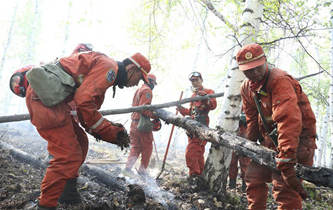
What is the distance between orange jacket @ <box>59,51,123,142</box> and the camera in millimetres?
2377

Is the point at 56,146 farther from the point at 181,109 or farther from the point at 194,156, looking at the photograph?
the point at 181,109

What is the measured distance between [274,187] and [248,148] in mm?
560

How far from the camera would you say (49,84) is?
2477mm

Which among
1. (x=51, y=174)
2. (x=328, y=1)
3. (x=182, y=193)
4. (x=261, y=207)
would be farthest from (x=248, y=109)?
(x=328, y=1)

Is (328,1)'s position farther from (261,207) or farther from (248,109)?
(261,207)

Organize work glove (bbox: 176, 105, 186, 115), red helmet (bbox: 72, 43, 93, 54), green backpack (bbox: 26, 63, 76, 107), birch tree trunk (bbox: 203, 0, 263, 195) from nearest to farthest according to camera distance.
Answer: green backpack (bbox: 26, 63, 76, 107), birch tree trunk (bbox: 203, 0, 263, 195), red helmet (bbox: 72, 43, 93, 54), work glove (bbox: 176, 105, 186, 115)

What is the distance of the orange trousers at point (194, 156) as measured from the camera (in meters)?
4.78

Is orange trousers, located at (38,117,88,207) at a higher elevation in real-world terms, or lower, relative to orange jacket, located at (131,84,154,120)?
lower

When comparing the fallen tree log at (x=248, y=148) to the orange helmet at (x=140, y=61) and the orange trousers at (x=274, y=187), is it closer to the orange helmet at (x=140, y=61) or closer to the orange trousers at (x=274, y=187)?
the orange trousers at (x=274, y=187)

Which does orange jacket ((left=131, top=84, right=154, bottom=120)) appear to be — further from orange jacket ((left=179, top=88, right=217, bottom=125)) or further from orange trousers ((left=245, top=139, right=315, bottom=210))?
orange trousers ((left=245, top=139, right=315, bottom=210))

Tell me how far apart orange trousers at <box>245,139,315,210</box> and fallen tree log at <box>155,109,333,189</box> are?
185mm

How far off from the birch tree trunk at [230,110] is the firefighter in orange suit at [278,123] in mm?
893

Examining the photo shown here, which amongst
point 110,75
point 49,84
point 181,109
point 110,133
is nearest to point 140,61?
point 110,75

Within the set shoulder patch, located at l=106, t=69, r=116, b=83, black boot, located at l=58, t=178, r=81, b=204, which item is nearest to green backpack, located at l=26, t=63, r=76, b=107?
shoulder patch, located at l=106, t=69, r=116, b=83
